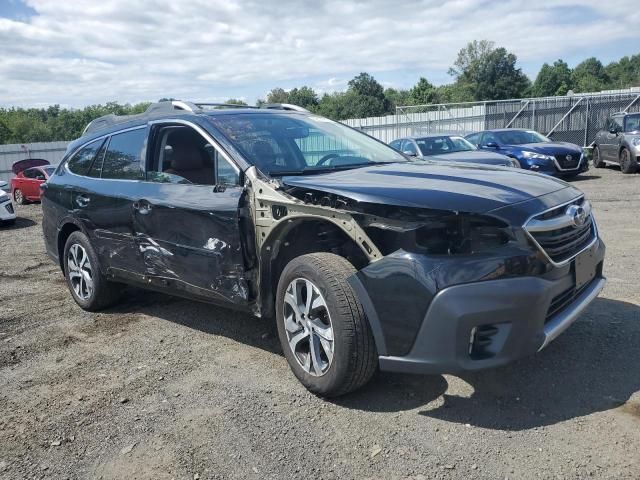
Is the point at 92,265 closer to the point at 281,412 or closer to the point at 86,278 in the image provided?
the point at 86,278

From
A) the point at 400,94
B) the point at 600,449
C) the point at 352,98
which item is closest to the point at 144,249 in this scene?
the point at 600,449

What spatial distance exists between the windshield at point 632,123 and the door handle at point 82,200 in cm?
1615

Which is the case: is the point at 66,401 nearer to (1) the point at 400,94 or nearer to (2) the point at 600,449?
(2) the point at 600,449

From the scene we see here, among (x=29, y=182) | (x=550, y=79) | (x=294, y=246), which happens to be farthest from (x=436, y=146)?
(x=550, y=79)

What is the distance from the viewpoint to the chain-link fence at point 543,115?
2217cm

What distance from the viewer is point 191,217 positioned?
4.14 meters

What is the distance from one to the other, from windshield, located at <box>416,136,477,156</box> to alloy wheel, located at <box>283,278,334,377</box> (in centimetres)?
994

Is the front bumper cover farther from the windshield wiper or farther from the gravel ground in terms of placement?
the windshield wiper

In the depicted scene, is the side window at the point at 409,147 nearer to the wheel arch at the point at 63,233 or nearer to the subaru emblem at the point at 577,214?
the wheel arch at the point at 63,233

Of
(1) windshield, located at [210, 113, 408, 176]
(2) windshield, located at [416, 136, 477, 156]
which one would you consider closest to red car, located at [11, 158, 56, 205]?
(2) windshield, located at [416, 136, 477, 156]

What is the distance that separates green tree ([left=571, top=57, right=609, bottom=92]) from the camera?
8382cm

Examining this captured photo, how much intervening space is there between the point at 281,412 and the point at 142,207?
2.16 meters

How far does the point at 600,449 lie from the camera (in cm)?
278

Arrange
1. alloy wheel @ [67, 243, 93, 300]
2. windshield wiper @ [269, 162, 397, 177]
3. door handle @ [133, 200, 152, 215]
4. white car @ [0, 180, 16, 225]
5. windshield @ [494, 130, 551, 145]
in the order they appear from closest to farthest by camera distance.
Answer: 1. windshield wiper @ [269, 162, 397, 177]
2. door handle @ [133, 200, 152, 215]
3. alloy wheel @ [67, 243, 93, 300]
4. white car @ [0, 180, 16, 225]
5. windshield @ [494, 130, 551, 145]
